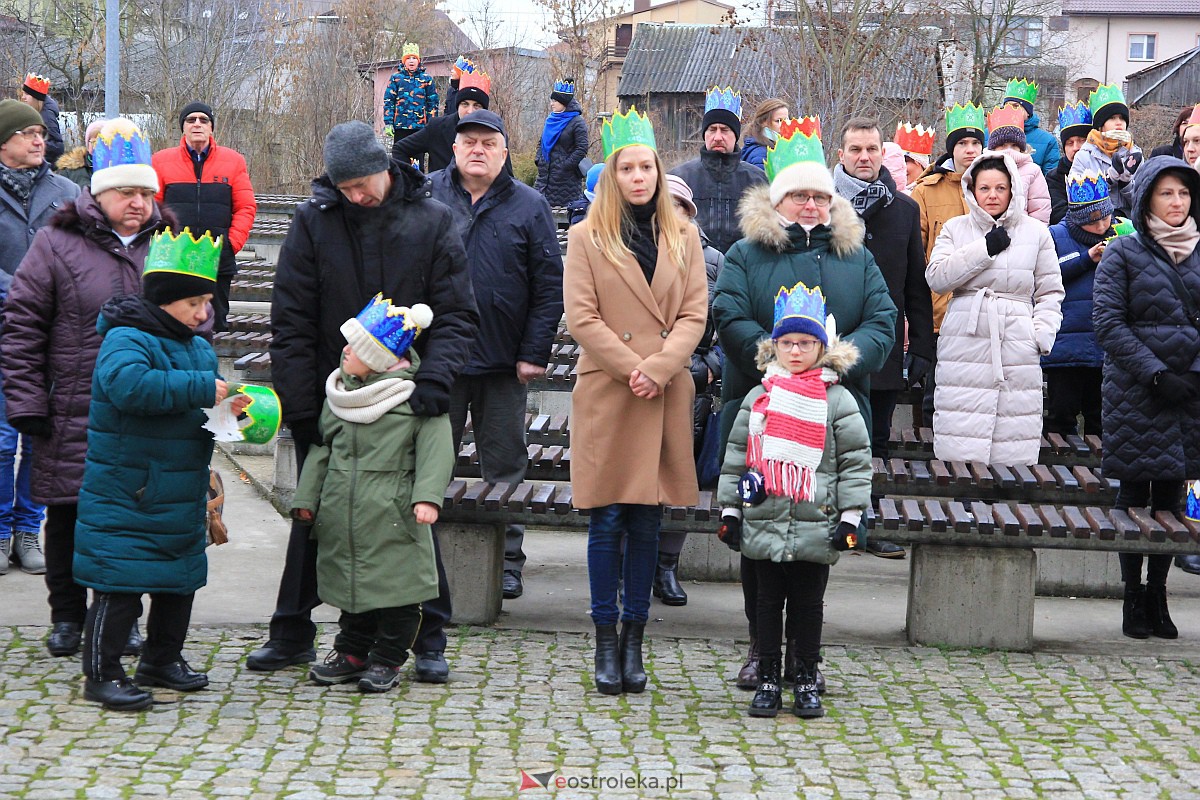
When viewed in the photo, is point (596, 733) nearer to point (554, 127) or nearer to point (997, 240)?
point (997, 240)

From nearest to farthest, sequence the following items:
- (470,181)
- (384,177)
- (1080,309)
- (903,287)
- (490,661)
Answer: (384,177) < (490,661) < (470,181) < (903,287) < (1080,309)

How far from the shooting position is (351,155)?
211 inches

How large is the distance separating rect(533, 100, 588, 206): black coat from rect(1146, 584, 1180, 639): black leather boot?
400 inches

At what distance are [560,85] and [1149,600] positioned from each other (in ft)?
32.1

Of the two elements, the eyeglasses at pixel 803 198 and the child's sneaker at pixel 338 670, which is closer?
the child's sneaker at pixel 338 670

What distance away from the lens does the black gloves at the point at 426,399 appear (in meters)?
5.46

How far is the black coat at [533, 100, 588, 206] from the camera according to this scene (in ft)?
52.6

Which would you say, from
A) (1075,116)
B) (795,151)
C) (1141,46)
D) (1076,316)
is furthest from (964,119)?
(1141,46)

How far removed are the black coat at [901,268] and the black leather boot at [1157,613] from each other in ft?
5.36

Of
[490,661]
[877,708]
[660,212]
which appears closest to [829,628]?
[877,708]

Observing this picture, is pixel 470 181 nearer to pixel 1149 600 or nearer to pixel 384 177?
pixel 384 177

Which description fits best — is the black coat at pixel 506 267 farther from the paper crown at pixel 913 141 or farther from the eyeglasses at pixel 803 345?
the paper crown at pixel 913 141

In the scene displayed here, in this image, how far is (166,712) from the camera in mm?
5230

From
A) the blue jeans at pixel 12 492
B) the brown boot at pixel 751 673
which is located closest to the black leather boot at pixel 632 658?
the brown boot at pixel 751 673
